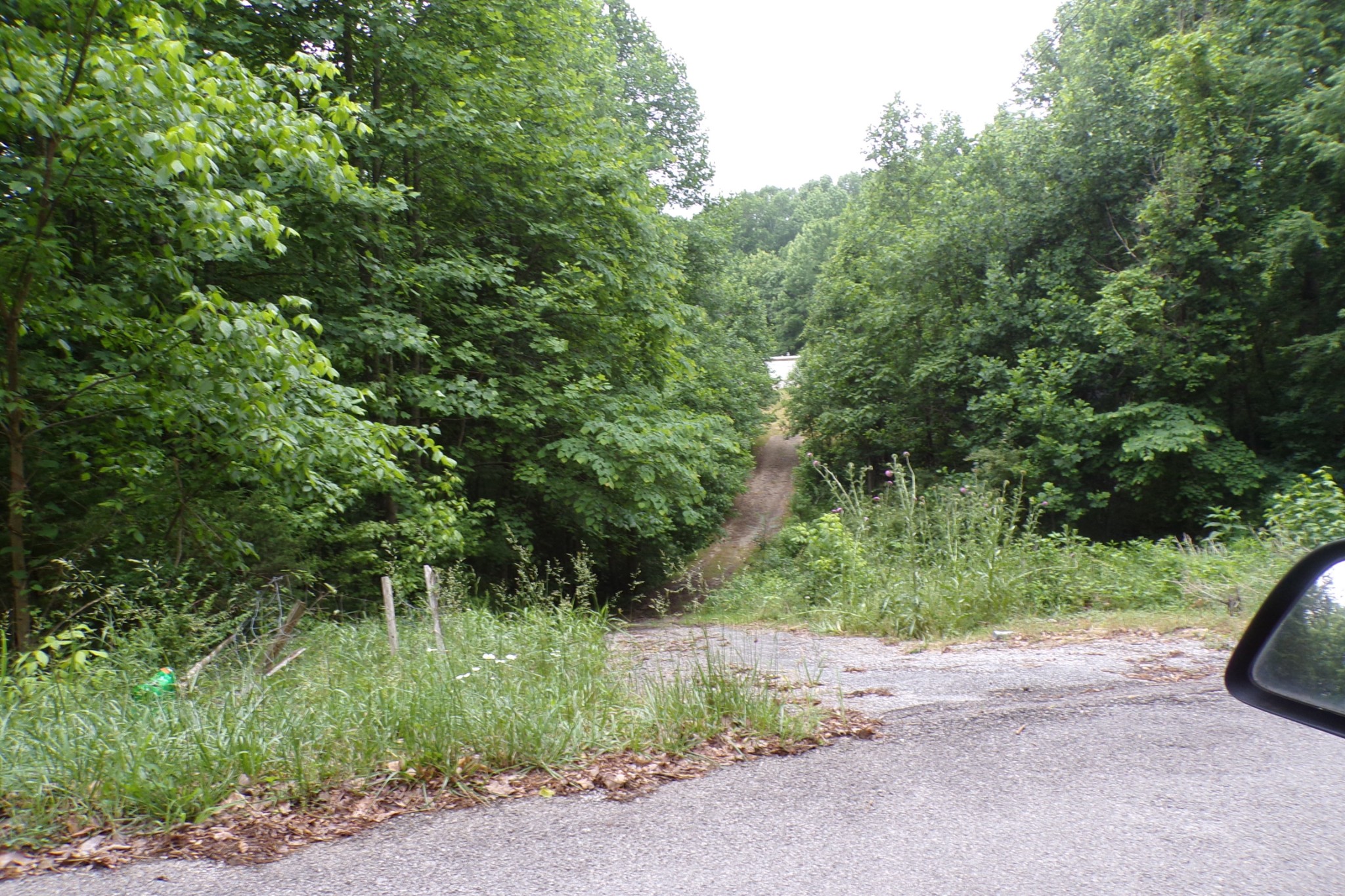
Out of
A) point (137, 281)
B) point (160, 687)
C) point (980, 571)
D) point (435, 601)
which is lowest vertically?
point (980, 571)

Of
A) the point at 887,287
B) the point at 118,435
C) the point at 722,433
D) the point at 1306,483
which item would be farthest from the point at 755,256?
the point at 118,435

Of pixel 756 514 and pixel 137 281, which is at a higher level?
pixel 137 281

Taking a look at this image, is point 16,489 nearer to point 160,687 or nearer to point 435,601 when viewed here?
point 160,687

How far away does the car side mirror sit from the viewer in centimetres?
180

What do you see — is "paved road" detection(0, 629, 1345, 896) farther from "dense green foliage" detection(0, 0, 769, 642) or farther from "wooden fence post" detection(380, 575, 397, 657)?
"dense green foliage" detection(0, 0, 769, 642)

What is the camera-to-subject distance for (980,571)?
852cm

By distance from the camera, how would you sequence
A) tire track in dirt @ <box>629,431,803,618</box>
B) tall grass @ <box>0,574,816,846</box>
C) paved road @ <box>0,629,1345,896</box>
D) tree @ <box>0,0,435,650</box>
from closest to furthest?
paved road @ <box>0,629,1345,896</box> < tall grass @ <box>0,574,816,846</box> < tree @ <box>0,0,435,650</box> < tire track in dirt @ <box>629,431,803,618</box>

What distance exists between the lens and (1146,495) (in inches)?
728

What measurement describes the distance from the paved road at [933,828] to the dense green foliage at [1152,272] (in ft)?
46.8

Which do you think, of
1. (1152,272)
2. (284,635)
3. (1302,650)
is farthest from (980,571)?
(1152,272)

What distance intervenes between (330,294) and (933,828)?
372 inches

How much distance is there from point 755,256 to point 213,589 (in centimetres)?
5512

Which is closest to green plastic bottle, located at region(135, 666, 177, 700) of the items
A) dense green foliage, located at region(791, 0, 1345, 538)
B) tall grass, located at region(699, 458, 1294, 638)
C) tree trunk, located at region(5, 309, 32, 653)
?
tree trunk, located at region(5, 309, 32, 653)

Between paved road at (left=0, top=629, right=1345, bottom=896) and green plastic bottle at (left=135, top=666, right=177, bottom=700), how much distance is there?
1.43 metres
